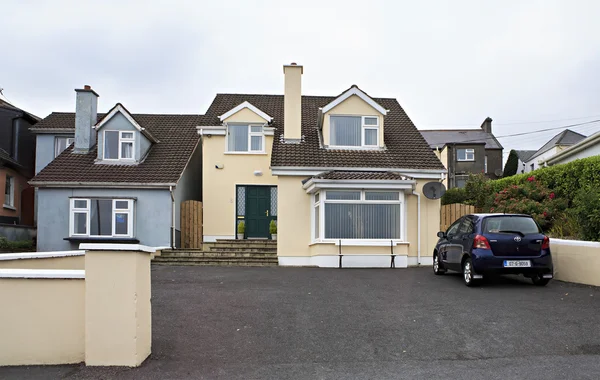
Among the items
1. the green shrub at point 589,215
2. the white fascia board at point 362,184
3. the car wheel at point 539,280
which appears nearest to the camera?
the car wheel at point 539,280

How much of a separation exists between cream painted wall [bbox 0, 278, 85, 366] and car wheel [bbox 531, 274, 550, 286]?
30.7 ft

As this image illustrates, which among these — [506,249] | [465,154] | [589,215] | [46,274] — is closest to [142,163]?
[506,249]

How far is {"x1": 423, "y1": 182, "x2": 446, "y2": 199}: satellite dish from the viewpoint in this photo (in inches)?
675

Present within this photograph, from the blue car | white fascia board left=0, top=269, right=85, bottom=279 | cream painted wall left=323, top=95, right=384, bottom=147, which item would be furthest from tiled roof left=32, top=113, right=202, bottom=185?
white fascia board left=0, top=269, right=85, bottom=279

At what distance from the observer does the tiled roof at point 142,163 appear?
19562mm

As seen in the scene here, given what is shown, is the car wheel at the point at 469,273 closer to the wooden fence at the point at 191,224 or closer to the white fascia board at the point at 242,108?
the white fascia board at the point at 242,108

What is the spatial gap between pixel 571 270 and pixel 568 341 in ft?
18.6

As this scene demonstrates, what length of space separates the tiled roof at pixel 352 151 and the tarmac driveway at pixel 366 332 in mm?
6482

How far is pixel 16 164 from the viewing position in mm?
24000

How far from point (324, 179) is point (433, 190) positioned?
393 centimetres

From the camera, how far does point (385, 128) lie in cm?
2095

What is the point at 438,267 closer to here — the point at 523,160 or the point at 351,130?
the point at 351,130

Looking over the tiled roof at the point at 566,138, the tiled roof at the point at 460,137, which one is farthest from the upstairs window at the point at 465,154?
the tiled roof at the point at 566,138

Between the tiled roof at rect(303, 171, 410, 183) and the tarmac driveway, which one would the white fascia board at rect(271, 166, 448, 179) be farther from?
the tarmac driveway
